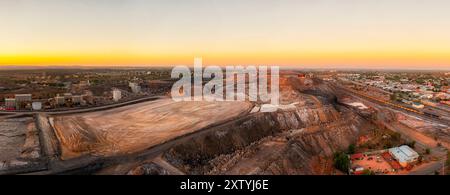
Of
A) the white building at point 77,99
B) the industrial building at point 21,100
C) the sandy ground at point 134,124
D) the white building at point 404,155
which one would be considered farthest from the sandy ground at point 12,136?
the white building at point 404,155

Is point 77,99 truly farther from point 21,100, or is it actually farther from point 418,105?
point 418,105

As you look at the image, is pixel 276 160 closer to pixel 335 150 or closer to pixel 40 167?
pixel 335 150

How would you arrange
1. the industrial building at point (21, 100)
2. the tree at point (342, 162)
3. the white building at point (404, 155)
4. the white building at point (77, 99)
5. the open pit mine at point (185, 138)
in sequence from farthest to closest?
the white building at point (77, 99), the industrial building at point (21, 100), the white building at point (404, 155), the tree at point (342, 162), the open pit mine at point (185, 138)

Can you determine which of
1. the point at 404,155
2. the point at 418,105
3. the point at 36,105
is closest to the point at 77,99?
the point at 36,105

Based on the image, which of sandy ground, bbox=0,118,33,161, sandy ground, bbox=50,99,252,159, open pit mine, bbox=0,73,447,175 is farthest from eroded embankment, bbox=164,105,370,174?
sandy ground, bbox=0,118,33,161

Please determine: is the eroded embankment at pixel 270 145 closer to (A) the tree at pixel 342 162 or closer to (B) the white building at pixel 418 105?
(A) the tree at pixel 342 162

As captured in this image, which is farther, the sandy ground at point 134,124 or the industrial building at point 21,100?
the industrial building at point 21,100

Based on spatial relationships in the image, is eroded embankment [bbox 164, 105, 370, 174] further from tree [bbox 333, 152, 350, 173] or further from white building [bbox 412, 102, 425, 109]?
white building [bbox 412, 102, 425, 109]
